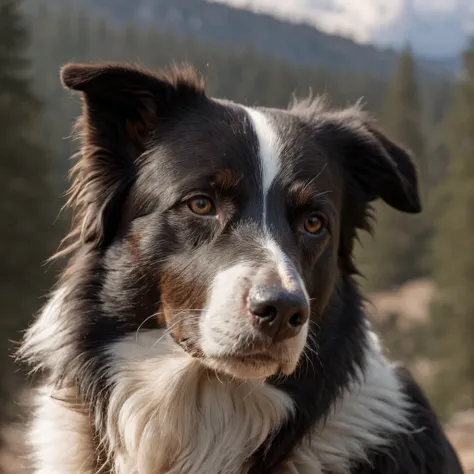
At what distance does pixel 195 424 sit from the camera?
384cm

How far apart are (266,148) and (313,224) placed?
1.52 ft

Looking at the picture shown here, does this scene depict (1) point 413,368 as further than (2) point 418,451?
Yes

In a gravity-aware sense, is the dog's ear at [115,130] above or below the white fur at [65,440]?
above

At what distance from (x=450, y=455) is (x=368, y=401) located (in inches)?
23.9

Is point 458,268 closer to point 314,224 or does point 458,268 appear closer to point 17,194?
point 17,194

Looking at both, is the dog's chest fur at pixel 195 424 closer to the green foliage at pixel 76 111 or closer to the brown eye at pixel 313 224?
the brown eye at pixel 313 224

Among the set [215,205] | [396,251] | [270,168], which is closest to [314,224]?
[270,168]

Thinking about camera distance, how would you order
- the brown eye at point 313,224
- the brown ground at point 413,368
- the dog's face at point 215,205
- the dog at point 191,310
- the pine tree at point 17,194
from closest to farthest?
the dog's face at point 215,205 < the dog at point 191,310 < the brown eye at point 313,224 < the brown ground at point 413,368 < the pine tree at point 17,194

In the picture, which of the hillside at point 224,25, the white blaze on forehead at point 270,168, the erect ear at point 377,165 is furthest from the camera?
the hillside at point 224,25

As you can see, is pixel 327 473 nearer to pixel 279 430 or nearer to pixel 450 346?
pixel 279 430

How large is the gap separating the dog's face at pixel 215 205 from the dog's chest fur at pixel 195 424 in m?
0.23

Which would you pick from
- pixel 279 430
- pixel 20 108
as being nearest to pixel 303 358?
pixel 279 430

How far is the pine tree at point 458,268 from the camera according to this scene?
23438 mm

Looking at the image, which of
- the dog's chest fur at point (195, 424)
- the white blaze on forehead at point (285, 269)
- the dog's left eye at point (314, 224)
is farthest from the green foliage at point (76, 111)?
the dog's chest fur at point (195, 424)
